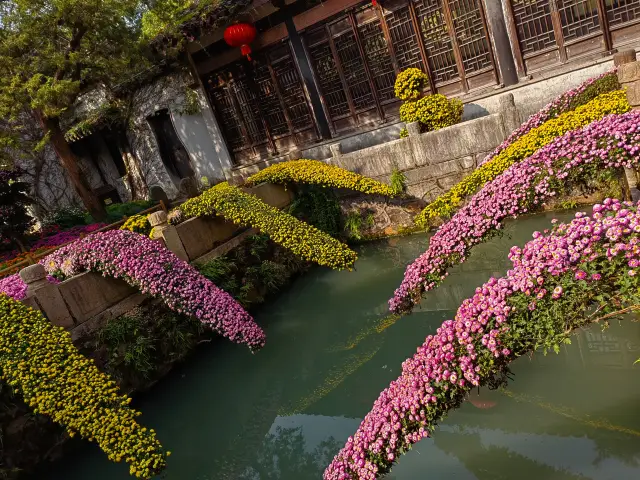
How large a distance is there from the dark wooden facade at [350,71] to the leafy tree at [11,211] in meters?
5.45

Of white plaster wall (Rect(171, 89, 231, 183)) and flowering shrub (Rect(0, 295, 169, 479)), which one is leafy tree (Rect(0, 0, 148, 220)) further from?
→ flowering shrub (Rect(0, 295, 169, 479))

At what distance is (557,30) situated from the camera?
8820 mm

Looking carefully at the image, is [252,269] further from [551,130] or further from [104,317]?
[551,130]

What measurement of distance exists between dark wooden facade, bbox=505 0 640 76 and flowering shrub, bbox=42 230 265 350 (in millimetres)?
7299

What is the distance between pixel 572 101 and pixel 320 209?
4869mm

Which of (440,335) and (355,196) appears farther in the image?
(355,196)

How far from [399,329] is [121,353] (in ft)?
12.1

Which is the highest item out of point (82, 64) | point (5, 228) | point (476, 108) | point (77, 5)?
point (77, 5)

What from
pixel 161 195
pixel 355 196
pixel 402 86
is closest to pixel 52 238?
pixel 161 195

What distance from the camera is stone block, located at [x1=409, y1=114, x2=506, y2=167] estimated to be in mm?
7957

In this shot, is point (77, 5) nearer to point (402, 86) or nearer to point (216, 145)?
point (216, 145)

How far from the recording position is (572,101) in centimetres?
694

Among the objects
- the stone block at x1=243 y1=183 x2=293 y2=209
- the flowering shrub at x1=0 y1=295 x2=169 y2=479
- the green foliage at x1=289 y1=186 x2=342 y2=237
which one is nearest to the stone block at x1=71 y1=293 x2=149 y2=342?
the flowering shrub at x1=0 y1=295 x2=169 y2=479

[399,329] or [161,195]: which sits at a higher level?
[161,195]
